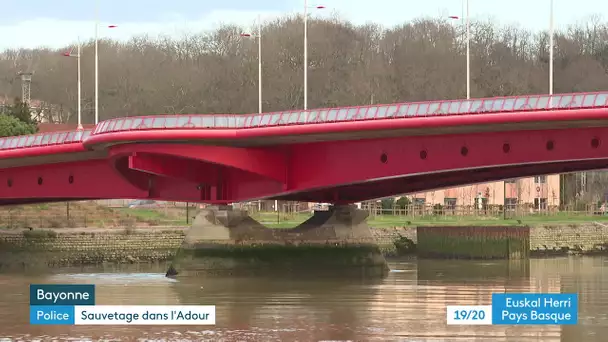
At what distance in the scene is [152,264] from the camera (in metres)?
82.6

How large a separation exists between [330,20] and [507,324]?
8950 centimetres

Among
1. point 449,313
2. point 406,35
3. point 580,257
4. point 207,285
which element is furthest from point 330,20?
point 449,313

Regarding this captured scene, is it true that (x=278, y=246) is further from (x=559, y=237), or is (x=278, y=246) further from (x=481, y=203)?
(x=481, y=203)

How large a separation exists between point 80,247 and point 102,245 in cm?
142

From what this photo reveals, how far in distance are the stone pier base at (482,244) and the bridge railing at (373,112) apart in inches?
961

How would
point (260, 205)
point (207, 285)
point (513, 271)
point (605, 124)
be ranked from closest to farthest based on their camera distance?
point (605, 124), point (207, 285), point (513, 271), point (260, 205)

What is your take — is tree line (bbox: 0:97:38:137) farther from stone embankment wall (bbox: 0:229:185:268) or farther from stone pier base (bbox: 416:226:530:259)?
stone pier base (bbox: 416:226:530:259)

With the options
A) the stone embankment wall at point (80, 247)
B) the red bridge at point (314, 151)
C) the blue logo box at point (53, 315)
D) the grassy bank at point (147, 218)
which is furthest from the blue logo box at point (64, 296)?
the grassy bank at point (147, 218)

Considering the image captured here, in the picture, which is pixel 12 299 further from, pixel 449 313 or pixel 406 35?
pixel 406 35

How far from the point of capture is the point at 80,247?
83188 mm

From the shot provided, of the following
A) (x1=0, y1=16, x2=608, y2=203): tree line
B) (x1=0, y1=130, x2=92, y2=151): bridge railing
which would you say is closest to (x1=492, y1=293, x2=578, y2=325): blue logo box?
(x1=0, y1=130, x2=92, y2=151): bridge railing

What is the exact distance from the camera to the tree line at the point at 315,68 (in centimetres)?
11325
